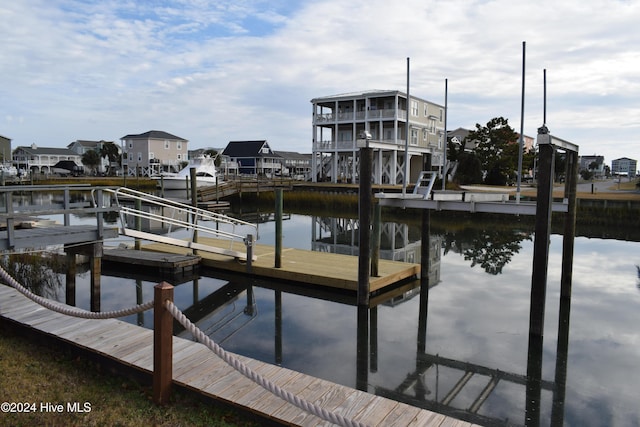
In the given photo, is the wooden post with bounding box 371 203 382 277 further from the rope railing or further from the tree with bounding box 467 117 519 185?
the tree with bounding box 467 117 519 185

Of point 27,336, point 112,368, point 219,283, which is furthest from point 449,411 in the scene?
point 219,283

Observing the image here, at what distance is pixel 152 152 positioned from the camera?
254 feet

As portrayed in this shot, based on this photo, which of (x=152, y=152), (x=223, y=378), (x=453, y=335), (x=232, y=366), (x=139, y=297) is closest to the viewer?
(x=232, y=366)

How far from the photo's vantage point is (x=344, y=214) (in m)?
34.9

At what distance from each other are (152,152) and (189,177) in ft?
111

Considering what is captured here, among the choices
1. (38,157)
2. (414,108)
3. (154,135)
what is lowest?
(38,157)

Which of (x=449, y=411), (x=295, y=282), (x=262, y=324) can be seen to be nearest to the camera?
(x=449, y=411)

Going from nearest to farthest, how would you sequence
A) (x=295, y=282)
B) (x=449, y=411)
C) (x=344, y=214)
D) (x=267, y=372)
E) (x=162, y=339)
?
(x=162, y=339) < (x=267, y=372) < (x=449, y=411) < (x=295, y=282) < (x=344, y=214)

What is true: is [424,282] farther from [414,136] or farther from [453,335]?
[414,136]

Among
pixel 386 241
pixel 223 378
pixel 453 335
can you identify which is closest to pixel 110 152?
pixel 386 241

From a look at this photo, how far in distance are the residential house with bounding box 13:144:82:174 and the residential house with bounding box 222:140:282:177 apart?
1296 inches

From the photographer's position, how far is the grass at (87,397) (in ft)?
15.0

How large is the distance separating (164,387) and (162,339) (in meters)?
0.57

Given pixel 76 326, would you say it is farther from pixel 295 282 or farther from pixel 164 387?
pixel 295 282
